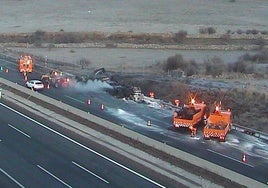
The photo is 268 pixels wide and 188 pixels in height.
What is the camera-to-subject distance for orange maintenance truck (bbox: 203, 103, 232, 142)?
96.5 feet

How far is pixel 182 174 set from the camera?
2266cm

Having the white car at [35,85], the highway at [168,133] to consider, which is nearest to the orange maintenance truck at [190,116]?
the highway at [168,133]

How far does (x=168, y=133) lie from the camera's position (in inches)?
1217

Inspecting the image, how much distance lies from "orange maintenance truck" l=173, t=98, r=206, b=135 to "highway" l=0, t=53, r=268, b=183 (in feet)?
1.96

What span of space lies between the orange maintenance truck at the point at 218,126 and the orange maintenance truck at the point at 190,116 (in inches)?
52.3

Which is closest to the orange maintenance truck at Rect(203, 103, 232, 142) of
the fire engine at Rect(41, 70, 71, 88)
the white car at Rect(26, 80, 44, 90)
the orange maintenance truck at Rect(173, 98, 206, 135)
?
the orange maintenance truck at Rect(173, 98, 206, 135)

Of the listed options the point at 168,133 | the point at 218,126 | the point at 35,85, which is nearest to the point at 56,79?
the point at 35,85

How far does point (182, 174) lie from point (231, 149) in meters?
6.17

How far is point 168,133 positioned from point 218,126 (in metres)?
3.02

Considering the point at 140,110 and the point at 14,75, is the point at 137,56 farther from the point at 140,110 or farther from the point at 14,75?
the point at 140,110

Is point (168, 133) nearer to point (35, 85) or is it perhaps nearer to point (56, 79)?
point (35, 85)

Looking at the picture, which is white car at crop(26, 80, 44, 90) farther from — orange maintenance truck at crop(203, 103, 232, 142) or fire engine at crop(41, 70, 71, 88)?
orange maintenance truck at crop(203, 103, 232, 142)

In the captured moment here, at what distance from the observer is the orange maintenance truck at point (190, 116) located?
104 feet

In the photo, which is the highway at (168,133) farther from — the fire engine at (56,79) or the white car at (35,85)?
the fire engine at (56,79)
